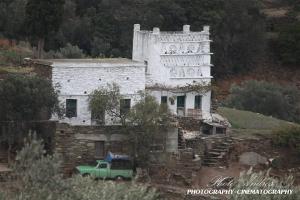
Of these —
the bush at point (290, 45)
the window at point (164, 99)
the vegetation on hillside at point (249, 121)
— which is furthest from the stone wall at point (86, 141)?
the bush at point (290, 45)

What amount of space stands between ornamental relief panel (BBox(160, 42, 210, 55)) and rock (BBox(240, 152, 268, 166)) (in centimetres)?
593

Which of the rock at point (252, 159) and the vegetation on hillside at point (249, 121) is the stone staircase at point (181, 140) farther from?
the vegetation on hillside at point (249, 121)

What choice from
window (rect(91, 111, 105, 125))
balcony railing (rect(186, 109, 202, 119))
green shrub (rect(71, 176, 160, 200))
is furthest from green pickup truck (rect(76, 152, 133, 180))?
green shrub (rect(71, 176, 160, 200))

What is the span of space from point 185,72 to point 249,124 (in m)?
4.33

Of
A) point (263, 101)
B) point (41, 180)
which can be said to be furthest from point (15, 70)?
point (263, 101)

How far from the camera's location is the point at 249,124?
42125mm

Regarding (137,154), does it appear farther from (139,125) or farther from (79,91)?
(79,91)

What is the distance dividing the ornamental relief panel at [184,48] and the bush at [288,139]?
5.77m

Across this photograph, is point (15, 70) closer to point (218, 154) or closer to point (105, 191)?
point (218, 154)

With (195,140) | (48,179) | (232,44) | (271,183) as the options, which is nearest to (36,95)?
(195,140)

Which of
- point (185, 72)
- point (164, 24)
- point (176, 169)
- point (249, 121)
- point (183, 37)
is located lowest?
point (176, 169)

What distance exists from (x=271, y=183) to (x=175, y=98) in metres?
13.7

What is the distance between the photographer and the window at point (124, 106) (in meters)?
36.5

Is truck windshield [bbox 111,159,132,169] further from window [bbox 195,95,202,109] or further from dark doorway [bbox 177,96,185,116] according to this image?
window [bbox 195,95,202,109]
